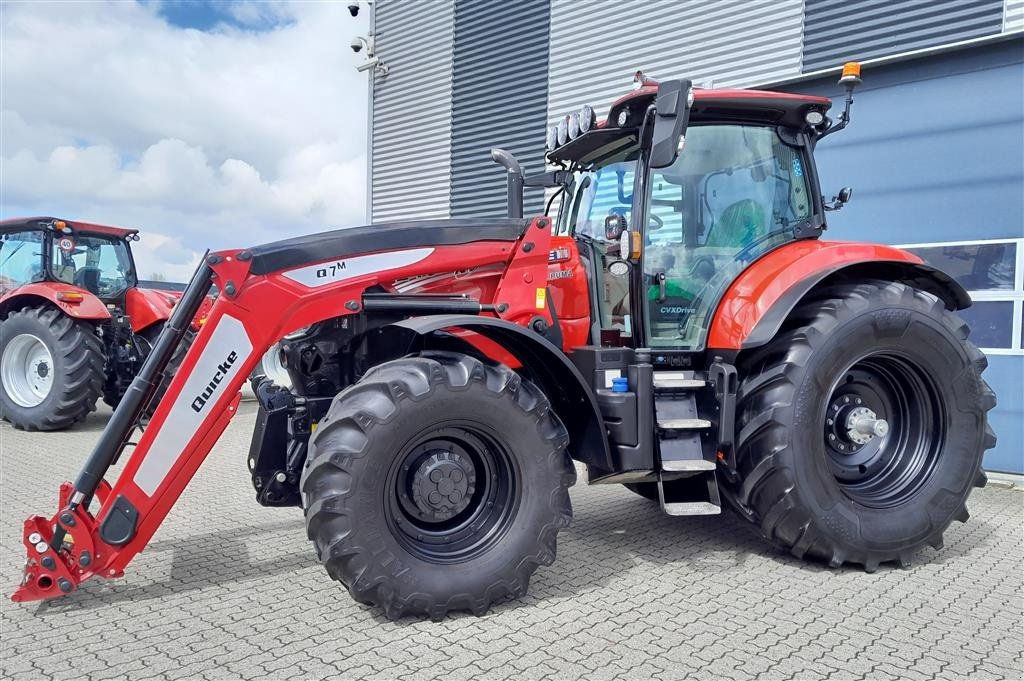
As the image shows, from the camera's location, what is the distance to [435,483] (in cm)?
306

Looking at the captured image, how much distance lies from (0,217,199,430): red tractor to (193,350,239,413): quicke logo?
5278mm

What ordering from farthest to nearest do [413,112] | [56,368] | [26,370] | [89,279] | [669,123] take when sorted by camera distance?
1. [413,112]
2. [89,279]
3. [26,370]
4. [56,368]
5. [669,123]

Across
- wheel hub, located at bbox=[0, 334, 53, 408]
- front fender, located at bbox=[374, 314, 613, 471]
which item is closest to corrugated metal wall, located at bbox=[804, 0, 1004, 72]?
front fender, located at bbox=[374, 314, 613, 471]

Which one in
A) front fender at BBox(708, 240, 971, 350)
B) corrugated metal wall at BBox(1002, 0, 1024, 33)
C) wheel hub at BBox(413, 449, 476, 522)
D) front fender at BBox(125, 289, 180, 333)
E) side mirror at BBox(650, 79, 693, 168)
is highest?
corrugated metal wall at BBox(1002, 0, 1024, 33)

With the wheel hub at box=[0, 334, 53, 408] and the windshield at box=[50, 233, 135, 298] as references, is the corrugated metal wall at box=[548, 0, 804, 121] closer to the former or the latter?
the windshield at box=[50, 233, 135, 298]

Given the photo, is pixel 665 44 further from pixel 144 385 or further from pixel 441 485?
pixel 144 385

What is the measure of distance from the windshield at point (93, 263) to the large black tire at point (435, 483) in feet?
22.8

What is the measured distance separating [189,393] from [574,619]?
1.87 metres

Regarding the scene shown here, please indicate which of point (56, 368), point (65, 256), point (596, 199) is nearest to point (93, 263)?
point (65, 256)

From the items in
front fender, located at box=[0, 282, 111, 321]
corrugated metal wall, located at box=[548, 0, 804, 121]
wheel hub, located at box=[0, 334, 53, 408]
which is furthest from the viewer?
wheel hub, located at box=[0, 334, 53, 408]

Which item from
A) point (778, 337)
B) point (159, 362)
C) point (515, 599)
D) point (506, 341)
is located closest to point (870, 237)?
point (778, 337)

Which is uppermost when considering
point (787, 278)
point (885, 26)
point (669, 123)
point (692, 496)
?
point (885, 26)

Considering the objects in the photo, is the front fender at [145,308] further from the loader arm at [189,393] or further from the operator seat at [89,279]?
the loader arm at [189,393]

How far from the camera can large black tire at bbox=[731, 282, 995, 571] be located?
3.51m
